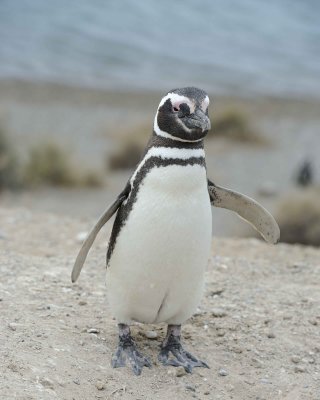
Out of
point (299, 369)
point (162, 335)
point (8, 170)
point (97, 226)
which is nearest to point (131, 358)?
point (162, 335)

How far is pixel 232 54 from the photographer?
18.0m

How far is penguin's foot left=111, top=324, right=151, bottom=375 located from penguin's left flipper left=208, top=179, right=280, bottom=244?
712mm

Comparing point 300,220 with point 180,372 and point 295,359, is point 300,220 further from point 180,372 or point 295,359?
point 180,372

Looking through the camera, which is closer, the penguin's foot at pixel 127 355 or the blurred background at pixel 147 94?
the penguin's foot at pixel 127 355

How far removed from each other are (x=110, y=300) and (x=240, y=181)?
24.3 feet

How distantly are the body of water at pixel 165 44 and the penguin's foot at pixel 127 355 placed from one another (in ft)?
40.3

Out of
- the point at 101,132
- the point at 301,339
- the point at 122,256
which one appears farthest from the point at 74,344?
the point at 101,132

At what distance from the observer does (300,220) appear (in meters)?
8.32

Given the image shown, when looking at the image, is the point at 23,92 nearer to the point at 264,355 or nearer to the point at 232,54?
the point at 232,54

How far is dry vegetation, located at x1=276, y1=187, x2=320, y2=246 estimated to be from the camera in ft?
26.7

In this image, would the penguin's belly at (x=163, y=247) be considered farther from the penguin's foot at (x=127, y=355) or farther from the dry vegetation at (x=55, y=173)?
the dry vegetation at (x=55, y=173)

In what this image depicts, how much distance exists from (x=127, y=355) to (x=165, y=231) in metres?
0.62

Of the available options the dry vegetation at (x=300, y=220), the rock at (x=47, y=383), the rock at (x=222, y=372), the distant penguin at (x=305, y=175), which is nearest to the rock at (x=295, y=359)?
the rock at (x=222, y=372)

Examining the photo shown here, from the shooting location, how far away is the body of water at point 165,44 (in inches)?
642
